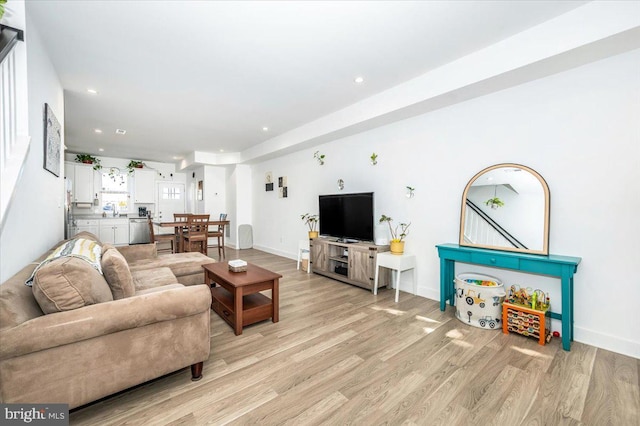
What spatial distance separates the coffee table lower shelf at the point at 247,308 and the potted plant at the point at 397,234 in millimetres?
1795

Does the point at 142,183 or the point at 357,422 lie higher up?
the point at 142,183

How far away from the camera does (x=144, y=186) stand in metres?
8.37

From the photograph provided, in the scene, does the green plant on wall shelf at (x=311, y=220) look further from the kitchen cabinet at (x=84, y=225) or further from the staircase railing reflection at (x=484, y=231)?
Result: the kitchen cabinet at (x=84, y=225)

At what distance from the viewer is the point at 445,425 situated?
1505mm

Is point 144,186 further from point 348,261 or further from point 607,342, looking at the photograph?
point 607,342

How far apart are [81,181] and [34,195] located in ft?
22.2

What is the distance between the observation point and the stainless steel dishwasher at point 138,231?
776 centimetres

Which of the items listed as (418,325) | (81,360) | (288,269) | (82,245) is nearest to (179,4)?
(82,245)

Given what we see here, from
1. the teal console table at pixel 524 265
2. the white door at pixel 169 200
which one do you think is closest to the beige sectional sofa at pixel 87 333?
the teal console table at pixel 524 265

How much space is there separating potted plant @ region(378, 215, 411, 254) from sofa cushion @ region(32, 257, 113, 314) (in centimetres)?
308

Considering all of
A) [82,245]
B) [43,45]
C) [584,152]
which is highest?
[43,45]

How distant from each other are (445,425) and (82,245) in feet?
9.10

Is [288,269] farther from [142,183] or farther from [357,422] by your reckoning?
[142,183]

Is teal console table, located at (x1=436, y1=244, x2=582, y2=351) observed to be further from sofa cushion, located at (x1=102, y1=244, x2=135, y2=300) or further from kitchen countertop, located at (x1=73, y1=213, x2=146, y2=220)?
kitchen countertop, located at (x1=73, y1=213, x2=146, y2=220)
